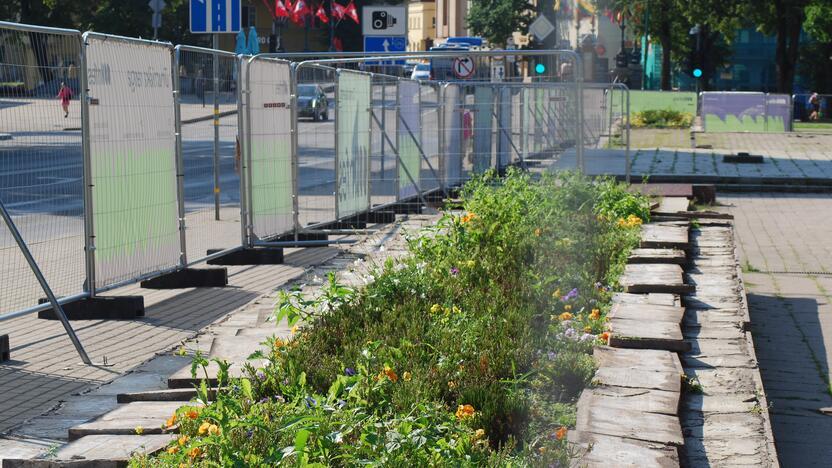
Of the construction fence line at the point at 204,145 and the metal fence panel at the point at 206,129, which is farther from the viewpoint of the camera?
the metal fence panel at the point at 206,129

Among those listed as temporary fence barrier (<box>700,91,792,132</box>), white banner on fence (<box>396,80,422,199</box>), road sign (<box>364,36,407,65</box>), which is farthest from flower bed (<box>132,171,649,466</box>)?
temporary fence barrier (<box>700,91,792,132</box>)

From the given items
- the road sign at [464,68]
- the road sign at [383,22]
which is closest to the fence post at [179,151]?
the road sign at [383,22]

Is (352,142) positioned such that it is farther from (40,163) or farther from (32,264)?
(32,264)

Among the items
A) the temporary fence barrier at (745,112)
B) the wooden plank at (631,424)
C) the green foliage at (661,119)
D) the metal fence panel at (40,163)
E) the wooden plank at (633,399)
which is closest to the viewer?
the wooden plank at (631,424)

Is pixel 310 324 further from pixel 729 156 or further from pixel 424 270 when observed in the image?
pixel 729 156

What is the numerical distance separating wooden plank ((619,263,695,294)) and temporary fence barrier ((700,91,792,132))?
32.6m

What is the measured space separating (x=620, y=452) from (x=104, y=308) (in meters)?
5.60

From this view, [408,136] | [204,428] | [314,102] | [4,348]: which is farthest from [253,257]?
[204,428]

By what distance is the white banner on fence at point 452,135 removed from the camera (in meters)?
15.3

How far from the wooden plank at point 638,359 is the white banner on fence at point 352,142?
7.85 meters

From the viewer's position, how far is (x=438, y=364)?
4.86 m

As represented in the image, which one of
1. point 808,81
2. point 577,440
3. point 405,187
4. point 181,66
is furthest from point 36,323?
point 808,81

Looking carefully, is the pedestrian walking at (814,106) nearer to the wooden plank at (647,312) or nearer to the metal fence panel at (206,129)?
the metal fence panel at (206,129)

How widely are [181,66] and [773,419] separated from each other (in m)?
5.88
